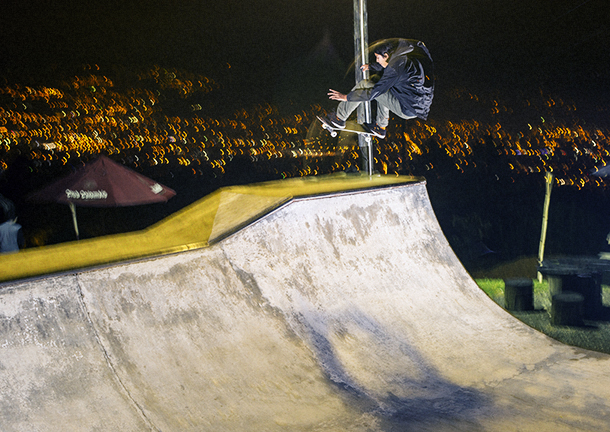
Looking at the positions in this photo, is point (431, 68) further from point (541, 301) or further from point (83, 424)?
point (541, 301)

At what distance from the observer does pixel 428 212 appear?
4562mm

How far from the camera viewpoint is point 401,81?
152 inches

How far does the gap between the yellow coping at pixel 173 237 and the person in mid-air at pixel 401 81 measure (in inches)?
31.2

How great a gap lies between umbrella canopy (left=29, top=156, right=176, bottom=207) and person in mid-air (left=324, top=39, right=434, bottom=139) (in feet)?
14.3

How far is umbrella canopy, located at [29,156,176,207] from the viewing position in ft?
22.8

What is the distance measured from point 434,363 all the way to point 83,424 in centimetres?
215

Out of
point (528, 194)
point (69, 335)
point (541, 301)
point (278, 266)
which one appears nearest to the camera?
point (69, 335)

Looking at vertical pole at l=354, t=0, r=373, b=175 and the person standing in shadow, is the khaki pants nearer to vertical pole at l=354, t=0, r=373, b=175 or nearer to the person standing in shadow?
vertical pole at l=354, t=0, r=373, b=175

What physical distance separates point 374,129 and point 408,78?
2.71ft

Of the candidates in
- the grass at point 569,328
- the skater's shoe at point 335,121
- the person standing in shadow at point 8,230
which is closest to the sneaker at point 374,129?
the skater's shoe at point 335,121

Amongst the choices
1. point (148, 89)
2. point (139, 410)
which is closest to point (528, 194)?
point (139, 410)

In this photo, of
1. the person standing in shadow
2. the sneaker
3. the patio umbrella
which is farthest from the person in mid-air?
the patio umbrella

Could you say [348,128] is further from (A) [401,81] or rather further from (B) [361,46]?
A: (B) [361,46]

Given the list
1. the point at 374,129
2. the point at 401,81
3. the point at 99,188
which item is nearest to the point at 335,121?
the point at 374,129
